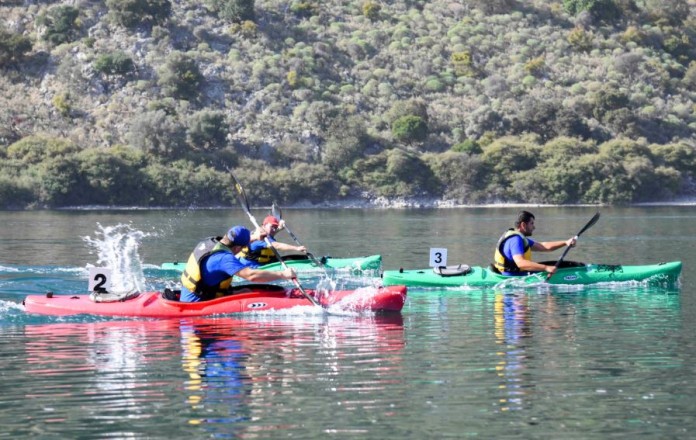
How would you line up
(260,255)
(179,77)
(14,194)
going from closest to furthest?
1. (260,255)
2. (14,194)
3. (179,77)

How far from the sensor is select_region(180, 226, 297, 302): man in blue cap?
21.9 metres

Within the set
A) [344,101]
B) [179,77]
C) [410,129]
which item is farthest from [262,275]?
[344,101]

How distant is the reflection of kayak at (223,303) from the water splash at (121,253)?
2.66ft

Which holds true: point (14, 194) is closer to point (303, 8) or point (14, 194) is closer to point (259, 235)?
point (303, 8)

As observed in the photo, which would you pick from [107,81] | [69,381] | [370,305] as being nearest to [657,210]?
[107,81]

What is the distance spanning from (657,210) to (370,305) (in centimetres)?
5543

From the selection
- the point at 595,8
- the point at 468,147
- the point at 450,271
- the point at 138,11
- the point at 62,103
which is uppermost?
the point at 595,8

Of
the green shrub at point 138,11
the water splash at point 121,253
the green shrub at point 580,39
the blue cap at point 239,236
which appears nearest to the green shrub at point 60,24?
the green shrub at point 138,11

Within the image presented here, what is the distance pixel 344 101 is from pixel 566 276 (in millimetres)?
68131

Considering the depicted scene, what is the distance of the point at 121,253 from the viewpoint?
4259 cm

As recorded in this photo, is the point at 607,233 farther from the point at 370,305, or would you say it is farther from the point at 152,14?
the point at 152,14

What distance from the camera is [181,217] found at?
67.6 m

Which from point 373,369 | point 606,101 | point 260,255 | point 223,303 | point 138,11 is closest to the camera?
point 373,369

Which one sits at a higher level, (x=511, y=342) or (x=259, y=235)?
(x=259, y=235)
